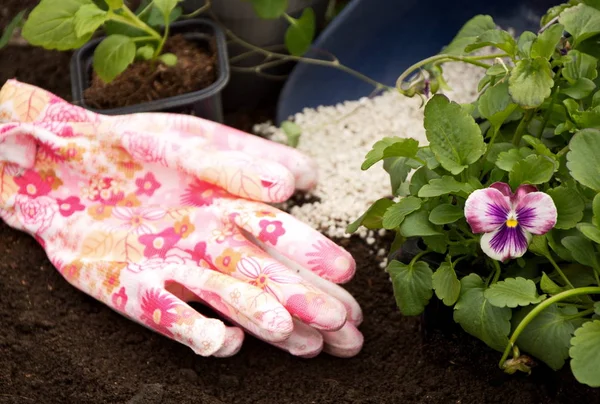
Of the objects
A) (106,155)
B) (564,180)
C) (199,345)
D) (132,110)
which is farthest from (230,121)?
(564,180)

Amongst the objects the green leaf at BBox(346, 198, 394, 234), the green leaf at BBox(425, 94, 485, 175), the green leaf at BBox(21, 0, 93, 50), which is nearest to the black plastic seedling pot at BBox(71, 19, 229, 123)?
the green leaf at BBox(21, 0, 93, 50)

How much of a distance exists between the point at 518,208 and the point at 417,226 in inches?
5.1

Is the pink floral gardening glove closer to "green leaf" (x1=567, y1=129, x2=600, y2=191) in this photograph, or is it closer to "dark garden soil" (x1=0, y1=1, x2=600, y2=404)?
"dark garden soil" (x1=0, y1=1, x2=600, y2=404)

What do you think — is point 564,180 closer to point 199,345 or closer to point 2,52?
point 199,345

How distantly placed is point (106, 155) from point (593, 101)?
2.50 ft

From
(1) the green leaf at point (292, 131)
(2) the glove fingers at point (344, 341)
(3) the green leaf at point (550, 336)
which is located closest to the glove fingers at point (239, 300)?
(2) the glove fingers at point (344, 341)

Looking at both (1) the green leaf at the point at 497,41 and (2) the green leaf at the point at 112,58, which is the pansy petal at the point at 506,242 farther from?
A: (2) the green leaf at the point at 112,58

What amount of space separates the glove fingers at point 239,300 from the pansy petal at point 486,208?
30 cm

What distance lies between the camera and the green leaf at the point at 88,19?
1.24 m

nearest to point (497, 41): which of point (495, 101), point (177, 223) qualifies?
point (495, 101)

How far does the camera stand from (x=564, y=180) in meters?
0.98

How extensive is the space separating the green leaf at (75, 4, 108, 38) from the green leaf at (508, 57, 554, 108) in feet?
2.27

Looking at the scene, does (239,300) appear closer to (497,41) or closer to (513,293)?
(513,293)

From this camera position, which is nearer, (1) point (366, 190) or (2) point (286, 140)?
(1) point (366, 190)
